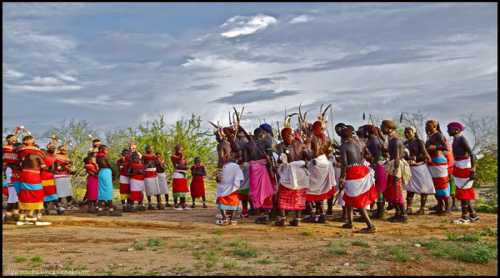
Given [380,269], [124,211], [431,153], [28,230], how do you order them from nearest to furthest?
1. [380,269]
2. [28,230]
3. [431,153]
4. [124,211]

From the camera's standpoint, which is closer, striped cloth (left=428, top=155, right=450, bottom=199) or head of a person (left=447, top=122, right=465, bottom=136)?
head of a person (left=447, top=122, right=465, bottom=136)

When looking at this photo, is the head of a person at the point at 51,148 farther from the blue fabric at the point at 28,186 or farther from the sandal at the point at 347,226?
the sandal at the point at 347,226

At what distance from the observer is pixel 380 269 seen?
624 centimetres

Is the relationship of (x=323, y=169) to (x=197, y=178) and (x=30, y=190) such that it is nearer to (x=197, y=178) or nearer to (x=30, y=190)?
(x=197, y=178)

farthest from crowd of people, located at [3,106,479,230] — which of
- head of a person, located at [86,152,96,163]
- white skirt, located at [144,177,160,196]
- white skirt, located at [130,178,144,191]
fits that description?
white skirt, located at [144,177,160,196]

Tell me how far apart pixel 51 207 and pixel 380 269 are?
364 inches

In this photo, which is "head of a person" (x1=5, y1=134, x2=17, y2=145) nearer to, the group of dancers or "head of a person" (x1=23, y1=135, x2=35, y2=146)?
"head of a person" (x1=23, y1=135, x2=35, y2=146)

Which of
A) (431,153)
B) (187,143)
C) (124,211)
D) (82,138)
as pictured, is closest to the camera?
(431,153)

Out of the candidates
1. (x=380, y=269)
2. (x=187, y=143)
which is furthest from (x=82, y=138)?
(x=380, y=269)

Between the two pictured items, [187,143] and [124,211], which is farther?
[187,143]

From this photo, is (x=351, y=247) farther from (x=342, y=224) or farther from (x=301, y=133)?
(x=301, y=133)

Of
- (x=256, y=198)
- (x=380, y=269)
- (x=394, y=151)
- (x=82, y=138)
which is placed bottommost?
(x=380, y=269)

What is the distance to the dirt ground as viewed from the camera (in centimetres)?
636

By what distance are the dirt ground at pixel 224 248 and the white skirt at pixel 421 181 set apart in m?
0.55
